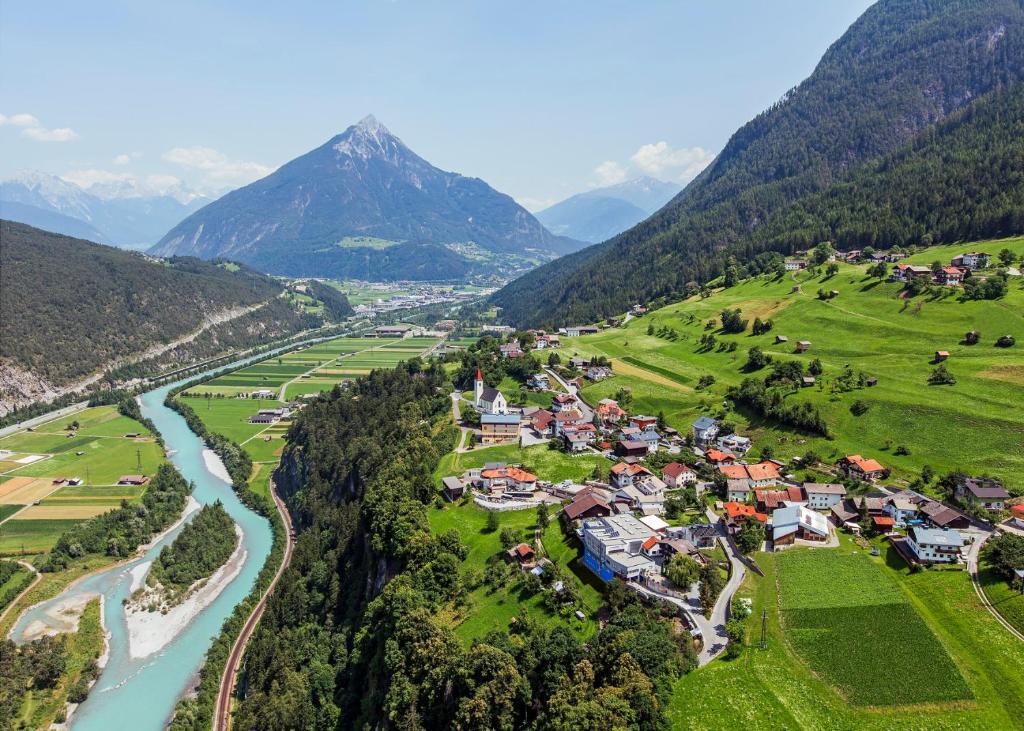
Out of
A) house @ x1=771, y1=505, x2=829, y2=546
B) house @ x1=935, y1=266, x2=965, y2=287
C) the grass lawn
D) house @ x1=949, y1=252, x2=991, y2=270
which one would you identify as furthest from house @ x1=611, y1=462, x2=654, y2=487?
house @ x1=949, y1=252, x2=991, y2=270

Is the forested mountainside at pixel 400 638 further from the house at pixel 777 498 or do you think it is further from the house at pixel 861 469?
the house at pixel 861 469

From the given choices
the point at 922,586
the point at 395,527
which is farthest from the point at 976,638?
the point at 395,527

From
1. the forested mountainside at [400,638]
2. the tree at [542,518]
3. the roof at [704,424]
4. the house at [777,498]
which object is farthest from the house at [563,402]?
the house at [777,498]

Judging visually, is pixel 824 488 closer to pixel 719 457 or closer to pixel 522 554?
pixel 719 457

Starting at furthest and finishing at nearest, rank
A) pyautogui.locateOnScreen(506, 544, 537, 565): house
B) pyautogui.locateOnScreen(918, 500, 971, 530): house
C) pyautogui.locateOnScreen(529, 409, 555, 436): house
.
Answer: pyautogui.locateOnScreen(529, 409, 555, 436): house
pyautogui.locateOnScreen(506, 544, 537, 565): house
pyautogui.locateOnScreen(918, 500, 971, 530): house

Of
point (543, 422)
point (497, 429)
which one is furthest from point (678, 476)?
point (497, 429)

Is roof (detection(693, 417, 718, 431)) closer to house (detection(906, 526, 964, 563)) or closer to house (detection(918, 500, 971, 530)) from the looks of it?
house (detection(918, 500, 971, 530))
